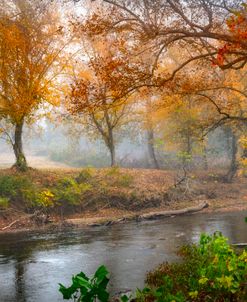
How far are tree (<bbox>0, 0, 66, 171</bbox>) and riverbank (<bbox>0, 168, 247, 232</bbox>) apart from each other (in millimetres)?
3735

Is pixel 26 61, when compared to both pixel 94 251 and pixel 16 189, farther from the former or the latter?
pixel 94 251

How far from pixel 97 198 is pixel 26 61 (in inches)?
350

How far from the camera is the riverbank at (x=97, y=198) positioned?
69.1 feet

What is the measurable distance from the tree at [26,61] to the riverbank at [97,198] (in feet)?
12.3

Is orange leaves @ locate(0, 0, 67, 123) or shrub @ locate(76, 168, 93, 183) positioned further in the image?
shrub @ locate(76, 168, 93, 183)

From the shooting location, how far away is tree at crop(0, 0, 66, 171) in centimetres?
2234

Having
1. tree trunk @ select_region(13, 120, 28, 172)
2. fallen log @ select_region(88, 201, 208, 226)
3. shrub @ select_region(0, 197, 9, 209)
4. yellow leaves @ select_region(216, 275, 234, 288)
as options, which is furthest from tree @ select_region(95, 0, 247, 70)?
tree trunk @ select_region(13, 120, 28, 172)

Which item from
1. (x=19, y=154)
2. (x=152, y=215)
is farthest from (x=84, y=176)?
(x=152, y=215)

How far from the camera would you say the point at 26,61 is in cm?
2334

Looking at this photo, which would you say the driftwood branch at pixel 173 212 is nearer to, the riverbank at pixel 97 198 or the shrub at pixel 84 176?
the riverbank at pixel 97 198

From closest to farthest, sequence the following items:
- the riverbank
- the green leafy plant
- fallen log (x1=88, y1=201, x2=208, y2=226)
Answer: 1. the green leafy plant
2. fallen log (x1=88, y1=201, x2=208, y2=226)
3. the riverbank

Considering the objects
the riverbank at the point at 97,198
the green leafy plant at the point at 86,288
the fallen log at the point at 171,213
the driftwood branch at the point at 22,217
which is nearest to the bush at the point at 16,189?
the riverbank at the point at 97,198

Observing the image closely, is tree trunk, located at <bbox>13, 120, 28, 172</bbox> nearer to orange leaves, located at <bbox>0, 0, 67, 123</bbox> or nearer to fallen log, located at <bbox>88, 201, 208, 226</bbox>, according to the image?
orange leaves, located at <bbox>0, 0, 67, 123</bbox>

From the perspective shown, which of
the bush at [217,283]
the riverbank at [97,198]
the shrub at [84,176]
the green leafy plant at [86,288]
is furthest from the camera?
the shrub at [84,176]
